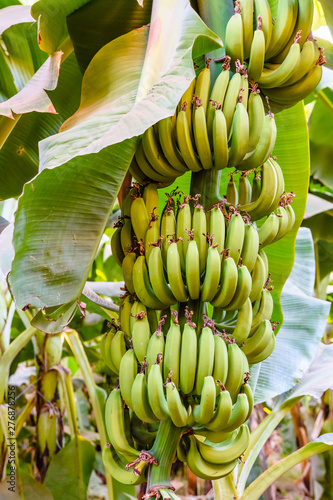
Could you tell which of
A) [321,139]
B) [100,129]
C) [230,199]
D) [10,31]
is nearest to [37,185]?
[100,129]

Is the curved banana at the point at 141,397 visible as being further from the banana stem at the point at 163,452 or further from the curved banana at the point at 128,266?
the curved banana at the point at 128,266

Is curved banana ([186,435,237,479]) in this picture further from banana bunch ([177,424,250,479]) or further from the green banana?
the green banana

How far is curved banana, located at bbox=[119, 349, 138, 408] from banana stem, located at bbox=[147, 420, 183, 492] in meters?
0.08

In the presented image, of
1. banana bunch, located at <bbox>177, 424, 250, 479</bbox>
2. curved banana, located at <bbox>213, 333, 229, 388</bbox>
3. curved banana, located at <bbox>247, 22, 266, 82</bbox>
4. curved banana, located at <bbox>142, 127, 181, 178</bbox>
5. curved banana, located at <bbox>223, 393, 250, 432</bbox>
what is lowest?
banana bunch, located at <bbox>177, 424, 250, 479</bbox>

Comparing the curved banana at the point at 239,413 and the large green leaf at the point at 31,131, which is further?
the large green leaf at the point at 31,131

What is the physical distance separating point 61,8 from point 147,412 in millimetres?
833

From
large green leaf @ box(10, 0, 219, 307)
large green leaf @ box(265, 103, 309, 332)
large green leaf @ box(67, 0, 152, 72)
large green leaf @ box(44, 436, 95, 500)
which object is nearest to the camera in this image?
large green leaf @ box(10, 0, 219, 307)

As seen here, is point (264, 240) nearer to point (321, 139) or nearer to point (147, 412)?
point (147, 412)

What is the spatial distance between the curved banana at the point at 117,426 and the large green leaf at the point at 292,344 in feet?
1.75

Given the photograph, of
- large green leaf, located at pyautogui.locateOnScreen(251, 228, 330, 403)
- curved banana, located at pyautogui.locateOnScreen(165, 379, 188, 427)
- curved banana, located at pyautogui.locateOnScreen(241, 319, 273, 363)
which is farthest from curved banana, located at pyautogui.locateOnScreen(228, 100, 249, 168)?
large green leaf, located at pyautogui.locateOnScreen(251, 228, 330, 403)

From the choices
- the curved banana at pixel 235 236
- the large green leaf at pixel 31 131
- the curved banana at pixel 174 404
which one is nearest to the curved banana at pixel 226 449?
the curved banana at pixel 174 404

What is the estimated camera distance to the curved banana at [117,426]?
854mm

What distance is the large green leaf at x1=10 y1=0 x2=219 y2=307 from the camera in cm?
72

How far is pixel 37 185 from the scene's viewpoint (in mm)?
740
